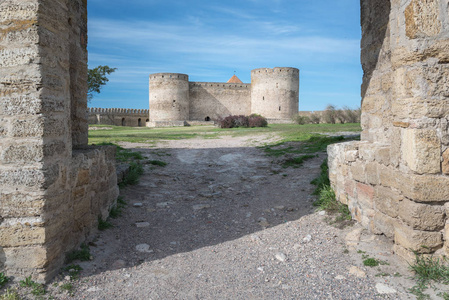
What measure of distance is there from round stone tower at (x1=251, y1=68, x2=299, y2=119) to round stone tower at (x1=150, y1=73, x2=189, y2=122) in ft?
29.3

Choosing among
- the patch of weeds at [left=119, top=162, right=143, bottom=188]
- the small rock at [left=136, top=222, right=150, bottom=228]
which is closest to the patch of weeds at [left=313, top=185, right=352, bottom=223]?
the small rock at [left=136, top=222, right=150, bottom=228]

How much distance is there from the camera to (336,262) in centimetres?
326

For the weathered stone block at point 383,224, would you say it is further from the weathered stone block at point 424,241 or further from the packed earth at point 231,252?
the weathered stone block at point 424,241

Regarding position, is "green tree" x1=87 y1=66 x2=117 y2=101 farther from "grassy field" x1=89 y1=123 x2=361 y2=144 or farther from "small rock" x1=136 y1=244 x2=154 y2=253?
"small rock" x1=136 y1=244 x2=154 y2=253

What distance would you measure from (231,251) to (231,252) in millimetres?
26

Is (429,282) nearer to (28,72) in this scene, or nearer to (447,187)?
(447,187)

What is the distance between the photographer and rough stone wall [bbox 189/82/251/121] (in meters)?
42.6

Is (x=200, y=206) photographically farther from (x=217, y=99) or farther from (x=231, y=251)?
(x=217, y=99)

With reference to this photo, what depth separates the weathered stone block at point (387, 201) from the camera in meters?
3.18

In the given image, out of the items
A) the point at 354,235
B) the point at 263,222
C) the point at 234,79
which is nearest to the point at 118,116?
the point at 234,79

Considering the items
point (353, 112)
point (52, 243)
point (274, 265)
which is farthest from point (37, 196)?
point (353, 112)

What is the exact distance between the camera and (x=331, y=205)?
15.0 ft

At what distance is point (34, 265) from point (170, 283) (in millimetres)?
1186

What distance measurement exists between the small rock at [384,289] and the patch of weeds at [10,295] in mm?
2941
